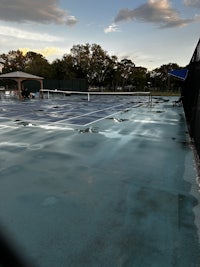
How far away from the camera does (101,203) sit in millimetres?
3242

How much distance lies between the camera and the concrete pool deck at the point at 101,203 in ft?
7.45

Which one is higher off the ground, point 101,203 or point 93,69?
point 93,69

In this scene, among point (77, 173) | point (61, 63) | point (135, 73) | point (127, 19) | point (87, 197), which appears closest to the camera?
point (87, 197)

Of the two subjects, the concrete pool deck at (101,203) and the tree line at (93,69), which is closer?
the concrete pool deck at (101,203)

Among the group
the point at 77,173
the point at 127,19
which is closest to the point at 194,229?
the point at 77,173

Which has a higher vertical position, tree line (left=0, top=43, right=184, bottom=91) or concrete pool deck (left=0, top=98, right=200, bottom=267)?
tree line (left=0, top=43, right=184, bottom=91)

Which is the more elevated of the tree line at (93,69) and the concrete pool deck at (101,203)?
the tree line at (93,69)

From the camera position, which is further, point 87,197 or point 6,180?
point 6,180

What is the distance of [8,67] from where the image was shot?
6394 cm

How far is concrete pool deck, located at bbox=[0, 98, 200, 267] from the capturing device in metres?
2.27

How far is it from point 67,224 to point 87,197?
2.41 ft

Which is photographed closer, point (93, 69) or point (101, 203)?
point (101, 203)

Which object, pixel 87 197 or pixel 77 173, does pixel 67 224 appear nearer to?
pixel 87 197

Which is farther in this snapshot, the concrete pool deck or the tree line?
the tree line
